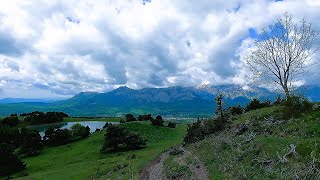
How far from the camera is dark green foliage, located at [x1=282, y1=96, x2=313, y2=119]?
47438 millimetres

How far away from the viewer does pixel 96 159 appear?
245 ft

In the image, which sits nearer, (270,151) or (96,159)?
(270,151)

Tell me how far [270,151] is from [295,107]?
19.0m

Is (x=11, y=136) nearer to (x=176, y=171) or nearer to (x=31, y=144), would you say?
(x=31, y=144)

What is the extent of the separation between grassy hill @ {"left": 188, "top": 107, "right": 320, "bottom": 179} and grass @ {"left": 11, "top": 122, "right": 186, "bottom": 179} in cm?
1284

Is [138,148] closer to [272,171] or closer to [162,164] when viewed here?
[162,164]

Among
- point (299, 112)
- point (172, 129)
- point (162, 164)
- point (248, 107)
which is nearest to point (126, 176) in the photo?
point (162, 164)

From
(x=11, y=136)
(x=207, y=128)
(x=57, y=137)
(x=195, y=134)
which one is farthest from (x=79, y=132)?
(x=207, y=128)

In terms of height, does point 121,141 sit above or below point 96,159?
above

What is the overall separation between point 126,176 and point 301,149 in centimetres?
2524

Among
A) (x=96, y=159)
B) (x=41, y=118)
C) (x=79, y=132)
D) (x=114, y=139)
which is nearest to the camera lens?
(x=96, y=159)

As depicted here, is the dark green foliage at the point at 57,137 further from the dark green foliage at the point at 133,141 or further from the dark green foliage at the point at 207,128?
the dark green foliage at the point at 207,128

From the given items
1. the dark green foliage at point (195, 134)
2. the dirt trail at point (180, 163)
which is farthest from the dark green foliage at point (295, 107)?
the dark green foliage at point (195, 134)

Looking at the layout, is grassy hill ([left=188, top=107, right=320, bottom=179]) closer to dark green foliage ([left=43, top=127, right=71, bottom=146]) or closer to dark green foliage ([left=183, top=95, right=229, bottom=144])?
dark green foliage ([left=183, top=95, right=229, bottom=144])
